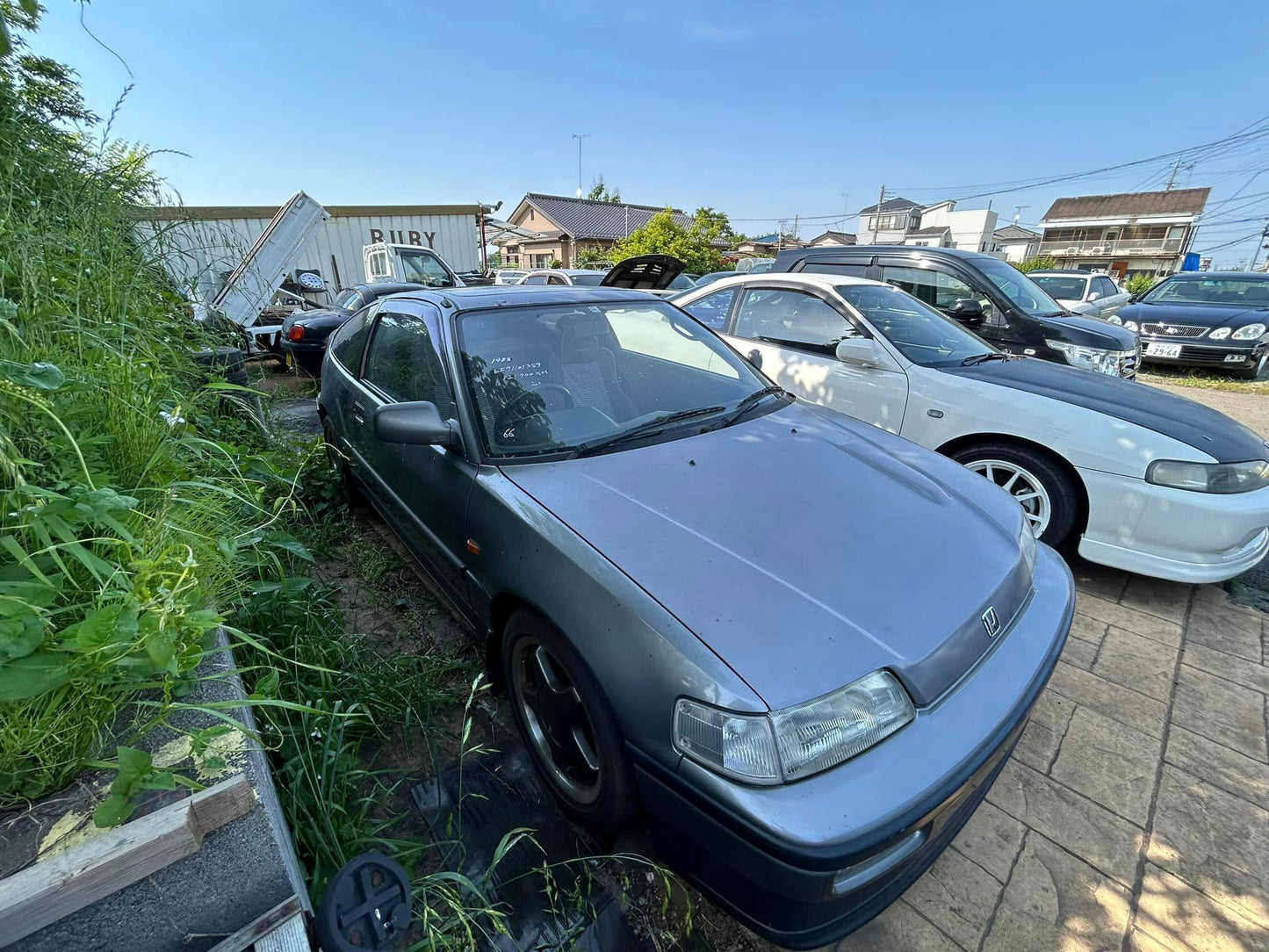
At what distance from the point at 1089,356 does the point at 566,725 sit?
5731 mm

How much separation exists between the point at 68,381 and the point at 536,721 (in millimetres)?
1635

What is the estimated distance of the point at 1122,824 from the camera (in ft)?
5.72

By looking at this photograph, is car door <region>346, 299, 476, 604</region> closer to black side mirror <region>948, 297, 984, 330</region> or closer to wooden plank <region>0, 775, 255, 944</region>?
wooden plank <region>0, 775, 255, 944</region>

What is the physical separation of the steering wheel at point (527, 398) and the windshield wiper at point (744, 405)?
601 mm

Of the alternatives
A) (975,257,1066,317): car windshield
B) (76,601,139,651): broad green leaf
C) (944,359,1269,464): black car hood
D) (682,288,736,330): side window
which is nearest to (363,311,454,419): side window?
(76,601,139,651): broad green leaf

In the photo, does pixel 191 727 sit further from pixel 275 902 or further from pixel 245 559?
pixel 245 559

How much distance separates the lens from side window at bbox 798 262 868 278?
16.5 feet

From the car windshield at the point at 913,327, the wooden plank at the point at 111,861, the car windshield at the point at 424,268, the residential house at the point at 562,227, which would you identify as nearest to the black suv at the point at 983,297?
the car windshield at the point at 913,327

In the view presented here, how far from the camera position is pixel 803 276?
12.6ft

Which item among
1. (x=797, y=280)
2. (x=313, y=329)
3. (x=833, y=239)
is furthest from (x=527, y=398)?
(x=833, y=239)

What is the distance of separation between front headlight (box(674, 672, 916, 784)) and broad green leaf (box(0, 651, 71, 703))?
1.13 meters

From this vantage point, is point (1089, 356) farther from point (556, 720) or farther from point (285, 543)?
point (285, 543)

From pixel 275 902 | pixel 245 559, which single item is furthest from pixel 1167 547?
pixel 245 559

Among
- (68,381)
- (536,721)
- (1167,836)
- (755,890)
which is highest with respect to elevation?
(68,381)
